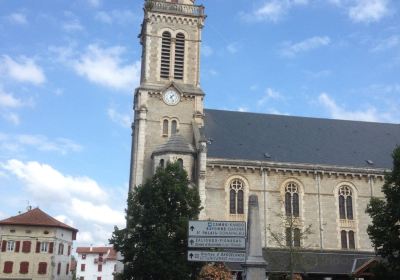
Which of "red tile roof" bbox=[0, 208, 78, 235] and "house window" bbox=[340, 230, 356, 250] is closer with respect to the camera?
"house window" bbox=[340, 230, 356, 250]

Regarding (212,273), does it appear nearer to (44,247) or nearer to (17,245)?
(44,247)

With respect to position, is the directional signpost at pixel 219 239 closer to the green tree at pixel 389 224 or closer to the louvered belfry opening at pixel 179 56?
the green tree at pixel 389 224

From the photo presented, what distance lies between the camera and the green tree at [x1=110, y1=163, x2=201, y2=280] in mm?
25266

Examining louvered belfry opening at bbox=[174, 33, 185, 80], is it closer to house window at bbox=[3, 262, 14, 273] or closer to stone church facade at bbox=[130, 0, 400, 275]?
stone church facade at bbox=[130, 0, 400, 275]

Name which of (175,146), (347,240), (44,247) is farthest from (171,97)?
(44,247)

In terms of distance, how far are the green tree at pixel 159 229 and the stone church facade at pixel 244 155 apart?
9.17 meters

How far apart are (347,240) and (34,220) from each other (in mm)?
36187

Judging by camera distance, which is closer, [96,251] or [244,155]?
[244,155]

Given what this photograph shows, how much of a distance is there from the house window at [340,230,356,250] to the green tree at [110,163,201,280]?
55.2ft

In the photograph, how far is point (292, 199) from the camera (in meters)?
39.6

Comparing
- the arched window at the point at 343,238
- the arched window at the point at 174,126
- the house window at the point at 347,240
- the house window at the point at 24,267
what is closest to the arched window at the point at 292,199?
the arched window at the point at 343,238

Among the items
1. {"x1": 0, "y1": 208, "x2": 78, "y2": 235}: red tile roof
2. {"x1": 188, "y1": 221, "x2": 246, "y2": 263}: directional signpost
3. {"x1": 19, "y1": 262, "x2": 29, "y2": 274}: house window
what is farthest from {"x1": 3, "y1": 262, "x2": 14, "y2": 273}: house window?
{"x1": 188, "y1": 221, "x2": 246, "y2": 263}: directional signpost

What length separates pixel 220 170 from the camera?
128 ft

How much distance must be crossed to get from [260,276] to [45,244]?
4682cm
